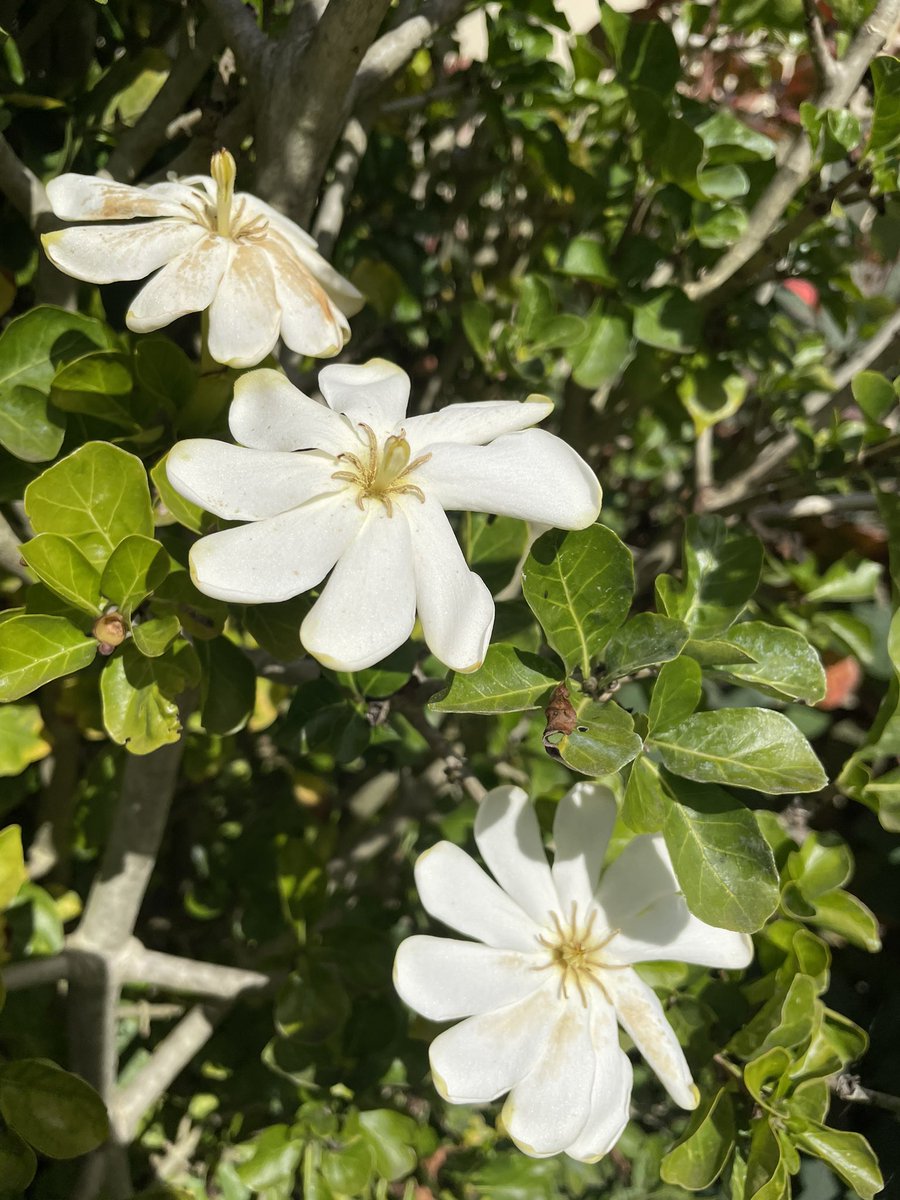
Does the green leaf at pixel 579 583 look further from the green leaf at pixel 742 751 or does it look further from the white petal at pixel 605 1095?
the white petal at pixel 605 1095

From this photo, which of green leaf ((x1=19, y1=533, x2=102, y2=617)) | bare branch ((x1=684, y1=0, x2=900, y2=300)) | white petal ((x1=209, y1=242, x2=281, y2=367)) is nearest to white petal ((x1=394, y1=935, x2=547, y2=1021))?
green leaf ((x1=19, y1=533, x2=102, y2=617))

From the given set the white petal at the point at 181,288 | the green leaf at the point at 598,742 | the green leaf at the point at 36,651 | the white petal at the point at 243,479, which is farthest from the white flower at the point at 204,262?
the green leaf at the point at 598,742

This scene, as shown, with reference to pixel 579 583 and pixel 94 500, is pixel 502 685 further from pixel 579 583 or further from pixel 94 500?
pixel 94 500

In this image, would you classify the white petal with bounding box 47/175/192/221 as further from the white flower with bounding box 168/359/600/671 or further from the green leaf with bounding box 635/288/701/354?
the green leaf with bounding box 635/288/701/354

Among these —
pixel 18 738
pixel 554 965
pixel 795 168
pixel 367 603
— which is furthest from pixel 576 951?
pixel 795 168

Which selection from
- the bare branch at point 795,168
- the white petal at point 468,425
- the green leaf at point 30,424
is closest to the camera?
the white petal at point 468,425
